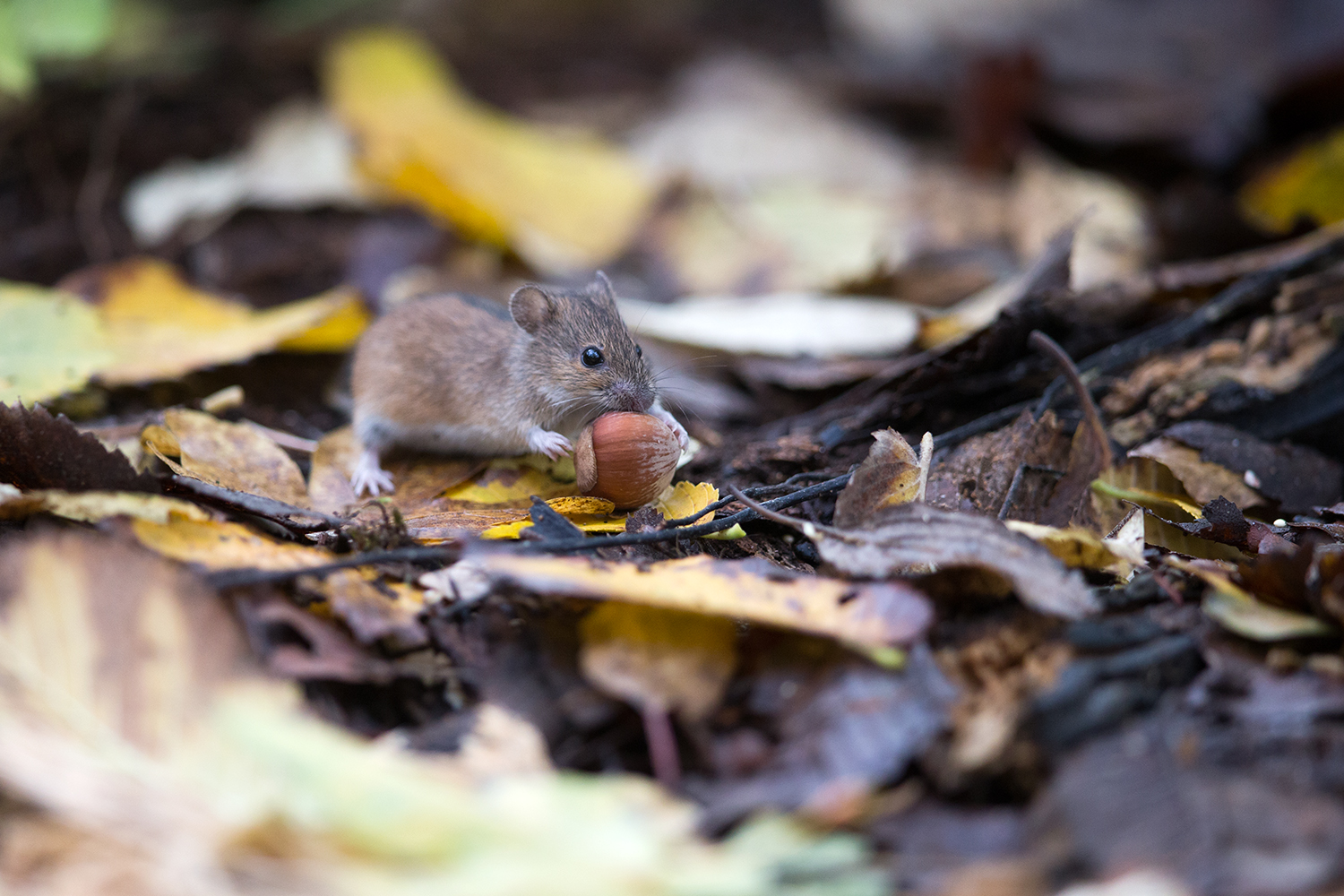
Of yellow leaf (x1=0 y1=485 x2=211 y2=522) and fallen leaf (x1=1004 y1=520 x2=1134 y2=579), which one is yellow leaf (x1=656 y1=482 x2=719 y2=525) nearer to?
fallen leaf (x1=1004 y1=520 x2=1134 y2=579)

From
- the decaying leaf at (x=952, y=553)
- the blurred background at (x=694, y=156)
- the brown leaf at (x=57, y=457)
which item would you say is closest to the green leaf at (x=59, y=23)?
the blurred background at (x=694, y=156)

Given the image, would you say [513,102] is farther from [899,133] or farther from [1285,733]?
[1285,733]

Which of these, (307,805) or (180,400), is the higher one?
(180,400)

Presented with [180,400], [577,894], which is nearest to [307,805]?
[577,894]

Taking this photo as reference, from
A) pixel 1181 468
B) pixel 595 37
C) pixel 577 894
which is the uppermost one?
pixel 595 37

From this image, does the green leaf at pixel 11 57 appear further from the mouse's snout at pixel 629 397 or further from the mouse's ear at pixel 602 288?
the mouse's snout at pixel 629 397

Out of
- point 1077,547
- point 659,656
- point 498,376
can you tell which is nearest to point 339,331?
point 498,376

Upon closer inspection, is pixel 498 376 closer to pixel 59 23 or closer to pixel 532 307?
pixel 532 307
